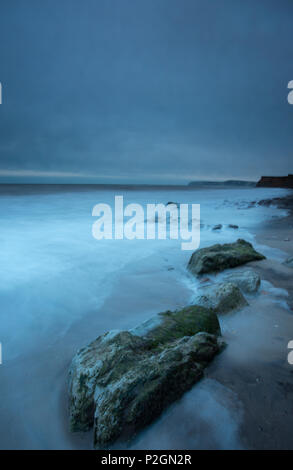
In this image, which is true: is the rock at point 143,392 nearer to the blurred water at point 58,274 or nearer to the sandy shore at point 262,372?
the sandy shore at point 262,372

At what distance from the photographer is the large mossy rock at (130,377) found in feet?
4.79

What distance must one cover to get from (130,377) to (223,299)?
1630mm

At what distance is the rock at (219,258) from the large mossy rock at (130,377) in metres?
2.07

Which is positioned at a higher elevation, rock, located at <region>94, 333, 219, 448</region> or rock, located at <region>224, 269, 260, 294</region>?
rock, located at <region>224, 269, 260, 294</region>

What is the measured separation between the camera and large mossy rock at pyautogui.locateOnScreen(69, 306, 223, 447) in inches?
57.4

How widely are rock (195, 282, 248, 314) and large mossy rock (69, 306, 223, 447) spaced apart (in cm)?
66

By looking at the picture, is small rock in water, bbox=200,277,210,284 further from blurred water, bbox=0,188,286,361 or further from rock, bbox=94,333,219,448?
rock, bbox=94,333,219,448

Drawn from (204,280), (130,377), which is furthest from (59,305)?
(204,280)

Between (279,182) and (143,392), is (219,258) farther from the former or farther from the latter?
(279,182)

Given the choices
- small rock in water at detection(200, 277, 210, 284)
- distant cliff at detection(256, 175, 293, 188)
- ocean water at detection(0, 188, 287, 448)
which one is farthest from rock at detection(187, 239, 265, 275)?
distant cliff at detection(256, 175, 293, 188)

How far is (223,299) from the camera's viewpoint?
2.80 m

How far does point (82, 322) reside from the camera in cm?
300
